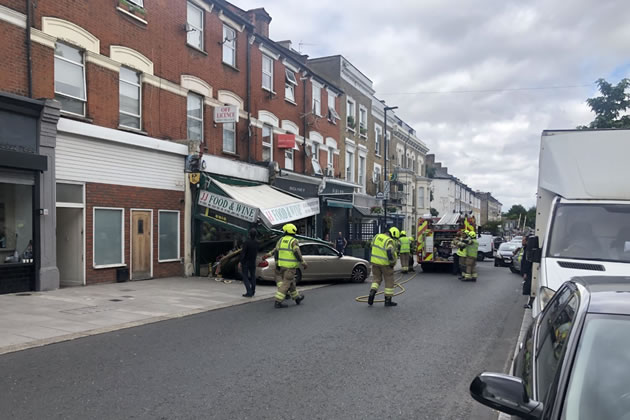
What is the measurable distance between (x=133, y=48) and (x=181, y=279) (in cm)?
691

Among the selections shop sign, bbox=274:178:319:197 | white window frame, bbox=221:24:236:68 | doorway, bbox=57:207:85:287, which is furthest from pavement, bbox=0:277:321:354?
white window frame, bbox=221:24:236:68

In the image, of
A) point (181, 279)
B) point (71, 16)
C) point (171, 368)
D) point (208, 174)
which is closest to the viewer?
point (171, 368)

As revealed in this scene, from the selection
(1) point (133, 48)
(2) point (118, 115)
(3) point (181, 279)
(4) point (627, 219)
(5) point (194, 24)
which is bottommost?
(3) point (181, 279)

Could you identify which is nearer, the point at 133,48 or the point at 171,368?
the point at 171,368

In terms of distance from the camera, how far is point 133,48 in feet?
48.2

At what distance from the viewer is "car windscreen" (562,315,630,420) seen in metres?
2.22

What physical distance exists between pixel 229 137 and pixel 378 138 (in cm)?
1927

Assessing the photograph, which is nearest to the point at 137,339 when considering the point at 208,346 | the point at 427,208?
the point at 208,346

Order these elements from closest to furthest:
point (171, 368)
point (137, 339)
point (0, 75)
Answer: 1. point (171, 368)
2. point (137, 339)
3. point (0, 75)

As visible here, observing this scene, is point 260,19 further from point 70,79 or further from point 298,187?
point 70,79

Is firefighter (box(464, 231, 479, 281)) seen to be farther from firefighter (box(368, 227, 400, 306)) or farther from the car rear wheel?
firefighter (box(368, 227, 400, 306))

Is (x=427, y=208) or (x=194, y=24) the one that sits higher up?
(x=194, y=24)

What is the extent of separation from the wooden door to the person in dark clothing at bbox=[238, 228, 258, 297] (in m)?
4.10

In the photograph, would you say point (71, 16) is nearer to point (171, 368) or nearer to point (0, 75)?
point (0, 75)
